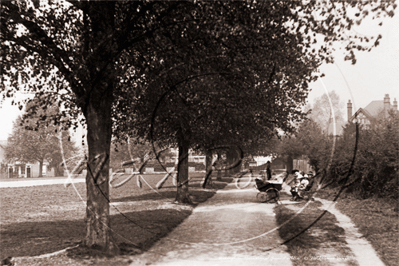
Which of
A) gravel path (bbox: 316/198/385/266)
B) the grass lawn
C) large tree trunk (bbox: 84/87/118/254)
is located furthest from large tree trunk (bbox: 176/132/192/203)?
large tree trunk (bbox: 84/87/118/254)

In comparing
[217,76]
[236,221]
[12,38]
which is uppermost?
[12,38]

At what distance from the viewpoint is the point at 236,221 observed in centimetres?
1388

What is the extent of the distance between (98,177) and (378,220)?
9.41m

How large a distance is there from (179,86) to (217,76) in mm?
1639

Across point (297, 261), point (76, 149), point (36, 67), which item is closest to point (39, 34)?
point (36, 67)

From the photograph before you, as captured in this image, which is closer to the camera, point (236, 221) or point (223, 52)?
point (223, 52)

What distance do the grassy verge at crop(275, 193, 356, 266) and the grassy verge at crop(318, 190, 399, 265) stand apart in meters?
0.71

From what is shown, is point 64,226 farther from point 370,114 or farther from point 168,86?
point 370,114

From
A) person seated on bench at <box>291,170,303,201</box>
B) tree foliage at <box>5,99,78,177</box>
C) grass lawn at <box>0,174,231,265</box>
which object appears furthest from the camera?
tree foliage at <box>5,99,78,177</box>

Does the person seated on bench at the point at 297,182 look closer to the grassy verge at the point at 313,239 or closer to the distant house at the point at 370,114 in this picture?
the distant house at the point at 370,114

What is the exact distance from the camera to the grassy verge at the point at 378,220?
8859 millimetres

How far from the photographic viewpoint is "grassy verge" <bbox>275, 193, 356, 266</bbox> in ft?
27.5

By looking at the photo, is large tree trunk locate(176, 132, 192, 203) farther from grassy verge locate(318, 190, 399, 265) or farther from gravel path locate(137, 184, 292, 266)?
grassy verge locate(318, 190, 399, 265)

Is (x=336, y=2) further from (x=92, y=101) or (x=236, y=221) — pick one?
(x=236, y=221)
